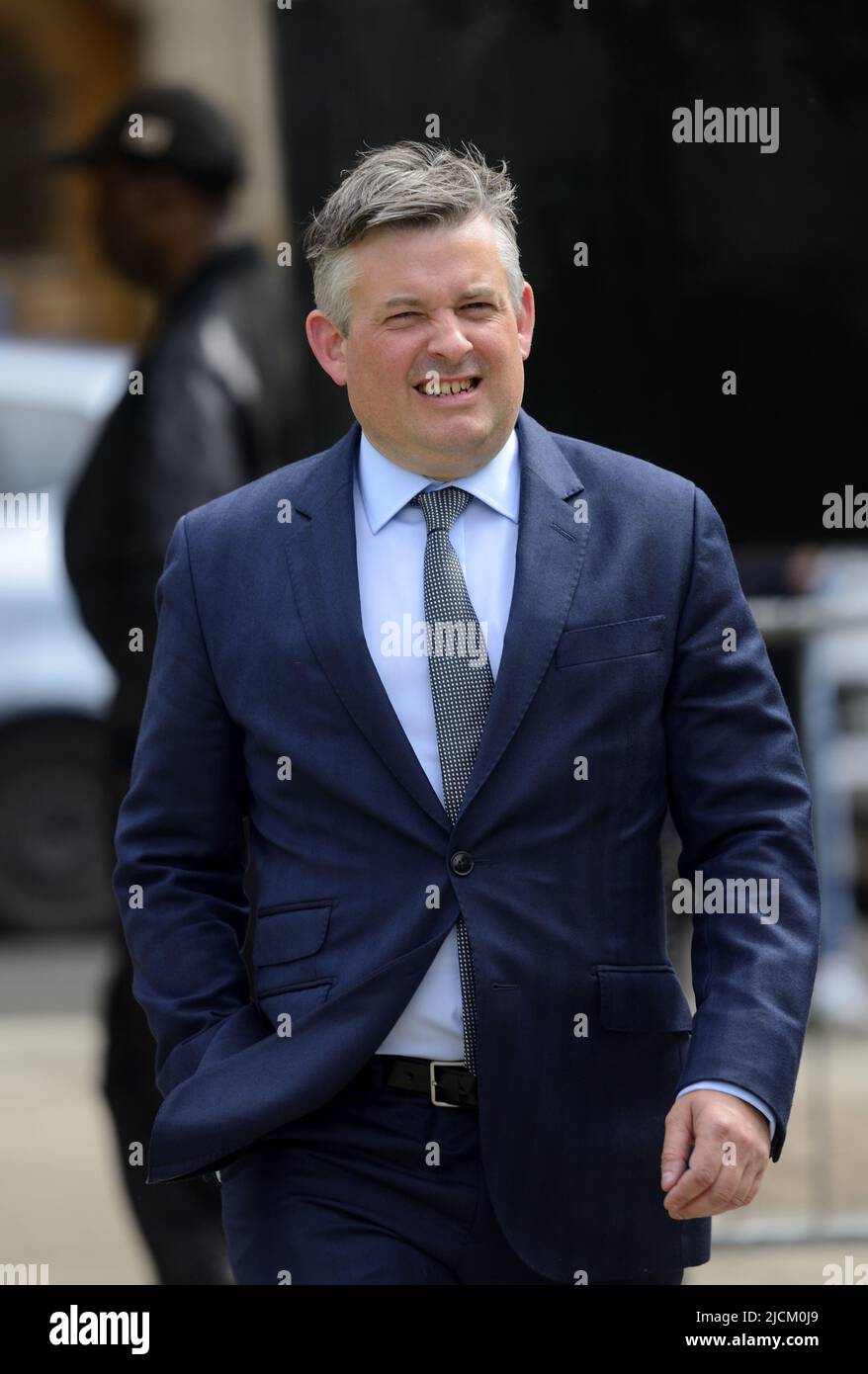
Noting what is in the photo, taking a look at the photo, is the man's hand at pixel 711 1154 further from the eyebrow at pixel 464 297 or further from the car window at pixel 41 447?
the car window at pixel 41 447

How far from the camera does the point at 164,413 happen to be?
15.3 feet

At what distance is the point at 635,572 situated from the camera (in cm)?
312

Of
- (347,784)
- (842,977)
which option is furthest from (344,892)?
(842,977)

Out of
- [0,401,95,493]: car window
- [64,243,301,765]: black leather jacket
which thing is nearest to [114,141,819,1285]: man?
[64,243,301,765]: black leather jacket

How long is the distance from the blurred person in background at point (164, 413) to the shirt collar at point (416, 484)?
140 centimetres

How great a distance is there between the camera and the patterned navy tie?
306 centimetres

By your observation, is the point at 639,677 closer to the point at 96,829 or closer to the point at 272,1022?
the point at 272,1022

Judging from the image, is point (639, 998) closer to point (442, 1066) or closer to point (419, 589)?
point (442, 1066)

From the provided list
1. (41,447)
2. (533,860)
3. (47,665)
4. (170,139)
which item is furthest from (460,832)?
(47,665)

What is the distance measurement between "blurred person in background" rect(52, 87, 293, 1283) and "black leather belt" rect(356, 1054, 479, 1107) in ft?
5.28

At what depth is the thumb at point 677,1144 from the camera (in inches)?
115

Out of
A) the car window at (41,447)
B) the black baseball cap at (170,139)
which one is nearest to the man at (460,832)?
the black baseball cap at (170,139)

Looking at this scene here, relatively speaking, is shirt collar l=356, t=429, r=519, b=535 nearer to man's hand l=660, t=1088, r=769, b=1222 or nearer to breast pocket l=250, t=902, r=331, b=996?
breast pocket l=250, t=902, r=331, b=996

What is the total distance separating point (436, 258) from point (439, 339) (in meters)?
0.11
